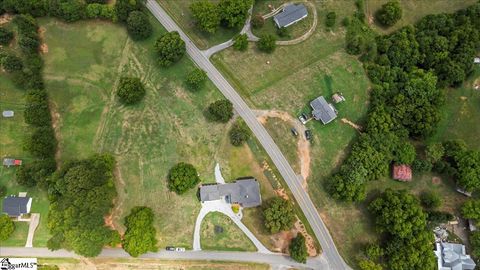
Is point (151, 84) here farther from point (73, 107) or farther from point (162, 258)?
point (162, 258)

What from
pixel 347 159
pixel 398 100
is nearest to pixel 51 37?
pixel 347 159

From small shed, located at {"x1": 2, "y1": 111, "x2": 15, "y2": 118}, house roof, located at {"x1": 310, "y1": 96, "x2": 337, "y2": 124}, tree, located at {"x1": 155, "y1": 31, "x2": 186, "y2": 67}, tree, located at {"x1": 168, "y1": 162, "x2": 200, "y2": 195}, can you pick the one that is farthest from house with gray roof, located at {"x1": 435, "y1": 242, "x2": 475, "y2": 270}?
small shed, located at {"x1": 2, "y1": 111, "x2": 15, "y2": 118}

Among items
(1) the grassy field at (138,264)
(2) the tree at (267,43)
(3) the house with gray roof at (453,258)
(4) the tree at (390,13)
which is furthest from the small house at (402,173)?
(2) the tree at (267,43)

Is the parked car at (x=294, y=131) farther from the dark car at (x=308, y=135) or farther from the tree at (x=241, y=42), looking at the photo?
the tree at (x=241, y=42)

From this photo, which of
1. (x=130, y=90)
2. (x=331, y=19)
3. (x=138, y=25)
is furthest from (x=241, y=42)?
(x=130, y=90)

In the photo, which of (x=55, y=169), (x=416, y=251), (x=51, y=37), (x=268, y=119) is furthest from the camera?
(x=51, y=37)

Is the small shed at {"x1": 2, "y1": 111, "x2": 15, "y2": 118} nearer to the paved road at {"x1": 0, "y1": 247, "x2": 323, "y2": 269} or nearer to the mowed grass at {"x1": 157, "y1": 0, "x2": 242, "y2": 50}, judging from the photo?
the paved road at {"x1": 0, "y1": 247, "x2": 323, "y2": 269}
